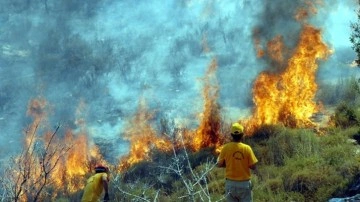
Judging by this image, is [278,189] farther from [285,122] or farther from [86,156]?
[86,156]

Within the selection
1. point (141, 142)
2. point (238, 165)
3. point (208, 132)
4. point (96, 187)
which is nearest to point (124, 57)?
point (141, 142)

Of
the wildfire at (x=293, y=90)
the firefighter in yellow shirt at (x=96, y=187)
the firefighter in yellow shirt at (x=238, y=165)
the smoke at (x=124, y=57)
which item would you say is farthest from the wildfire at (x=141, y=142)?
the firefighter in yellow shirt at (x=238, y=165)

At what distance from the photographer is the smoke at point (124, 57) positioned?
23031 mm

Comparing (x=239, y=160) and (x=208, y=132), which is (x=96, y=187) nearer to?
(x=239, y=160)

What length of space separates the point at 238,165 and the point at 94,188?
252 centimetres

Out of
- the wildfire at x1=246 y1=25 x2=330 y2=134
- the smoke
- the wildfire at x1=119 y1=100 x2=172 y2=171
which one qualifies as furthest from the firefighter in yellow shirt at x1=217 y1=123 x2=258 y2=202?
the smoke

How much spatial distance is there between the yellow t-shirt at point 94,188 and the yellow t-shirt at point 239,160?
7.22 feet

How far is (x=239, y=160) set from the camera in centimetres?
705

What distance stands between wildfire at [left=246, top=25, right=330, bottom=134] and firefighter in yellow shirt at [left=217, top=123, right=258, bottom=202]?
8349 millimetres

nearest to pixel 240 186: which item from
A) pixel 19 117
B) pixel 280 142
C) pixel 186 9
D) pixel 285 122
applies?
pixel 280 142

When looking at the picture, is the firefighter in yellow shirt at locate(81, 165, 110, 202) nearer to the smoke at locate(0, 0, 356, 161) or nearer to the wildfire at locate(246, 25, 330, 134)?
the wildfire at locate(246, 25, 330, 134)

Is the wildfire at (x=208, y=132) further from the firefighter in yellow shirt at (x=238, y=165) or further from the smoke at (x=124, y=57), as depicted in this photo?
the firefighter in yellow shirt at (x=238, y=165)

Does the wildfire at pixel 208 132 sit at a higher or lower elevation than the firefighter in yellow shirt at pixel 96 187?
lower

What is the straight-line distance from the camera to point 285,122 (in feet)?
51.7
